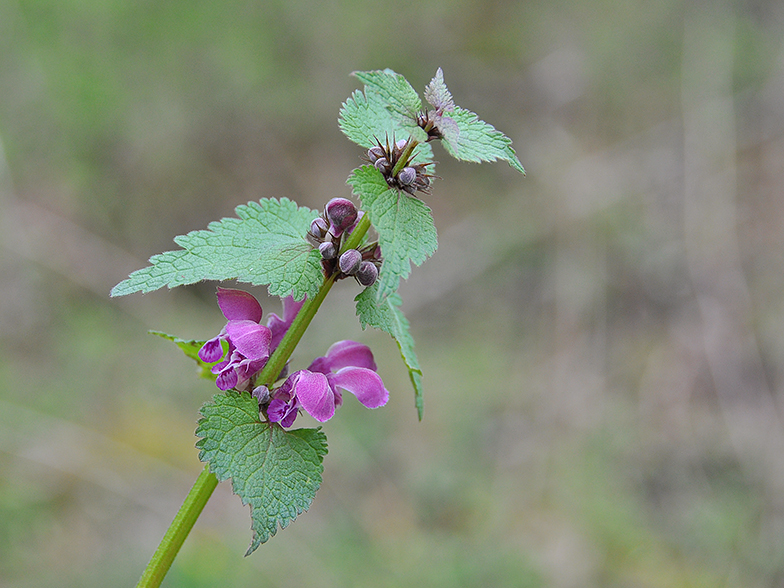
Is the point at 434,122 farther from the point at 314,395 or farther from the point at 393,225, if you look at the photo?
the point at 314,395

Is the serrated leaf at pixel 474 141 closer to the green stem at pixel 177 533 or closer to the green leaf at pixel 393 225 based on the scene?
the green leaf at pixel 393 225

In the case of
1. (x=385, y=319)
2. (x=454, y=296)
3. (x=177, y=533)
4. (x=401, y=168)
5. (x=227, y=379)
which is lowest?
(x=177, y=533)

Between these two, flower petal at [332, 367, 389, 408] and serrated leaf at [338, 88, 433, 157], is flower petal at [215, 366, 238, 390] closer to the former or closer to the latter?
flower petal at [332, 367, 389, 408]

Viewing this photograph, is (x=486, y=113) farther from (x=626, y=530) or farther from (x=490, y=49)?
(x=626, y=530)

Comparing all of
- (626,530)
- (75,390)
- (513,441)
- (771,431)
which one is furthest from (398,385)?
(771,431)

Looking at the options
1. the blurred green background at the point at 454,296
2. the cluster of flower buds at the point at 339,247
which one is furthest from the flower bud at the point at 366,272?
the blurred green background at the point at 454,296

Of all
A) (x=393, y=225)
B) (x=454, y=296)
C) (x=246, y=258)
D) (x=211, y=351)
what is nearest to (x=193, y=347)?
(x=211, y=351)

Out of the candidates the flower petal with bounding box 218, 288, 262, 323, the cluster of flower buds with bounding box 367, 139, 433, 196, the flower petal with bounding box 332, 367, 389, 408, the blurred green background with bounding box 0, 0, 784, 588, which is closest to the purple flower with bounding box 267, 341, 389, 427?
the flower petal with bounding box 332, 367, 389, 408
